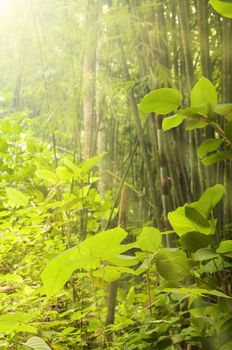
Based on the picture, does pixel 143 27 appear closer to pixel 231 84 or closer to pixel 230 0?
pixel 231 84

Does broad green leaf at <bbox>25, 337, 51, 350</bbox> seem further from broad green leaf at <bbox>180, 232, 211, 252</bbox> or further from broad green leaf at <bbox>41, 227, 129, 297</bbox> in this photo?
broad green leaf at <bbox>180, 232, 211, 252</bbox>

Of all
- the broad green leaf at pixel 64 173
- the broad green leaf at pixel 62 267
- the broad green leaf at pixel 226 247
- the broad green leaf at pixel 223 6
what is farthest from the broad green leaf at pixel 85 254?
the broad green leaf at pixel 64 173

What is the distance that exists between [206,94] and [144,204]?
64.4 inches

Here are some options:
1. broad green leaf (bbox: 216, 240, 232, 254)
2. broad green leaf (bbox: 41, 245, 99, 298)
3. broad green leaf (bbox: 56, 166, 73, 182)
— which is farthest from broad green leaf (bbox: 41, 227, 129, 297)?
broad green leaf (bbox: 56, 166, 73, 182)

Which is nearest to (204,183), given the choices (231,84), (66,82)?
(231,84)

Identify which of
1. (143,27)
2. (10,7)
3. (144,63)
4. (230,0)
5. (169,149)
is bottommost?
(169,149)

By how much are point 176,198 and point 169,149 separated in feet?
0.38

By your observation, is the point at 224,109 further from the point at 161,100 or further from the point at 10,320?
the point at 10,320

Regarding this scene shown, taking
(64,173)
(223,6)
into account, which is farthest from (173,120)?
(64,173)

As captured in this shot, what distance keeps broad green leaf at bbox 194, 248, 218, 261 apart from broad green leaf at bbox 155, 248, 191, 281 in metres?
0.04

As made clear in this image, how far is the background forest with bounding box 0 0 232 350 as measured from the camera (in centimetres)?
52

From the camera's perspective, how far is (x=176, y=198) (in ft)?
3.12

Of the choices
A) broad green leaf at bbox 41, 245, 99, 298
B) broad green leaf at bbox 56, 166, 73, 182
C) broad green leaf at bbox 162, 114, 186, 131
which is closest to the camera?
broad green leaf at bbox 41, 245, 99, 298

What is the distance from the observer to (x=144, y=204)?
83.4 inches
